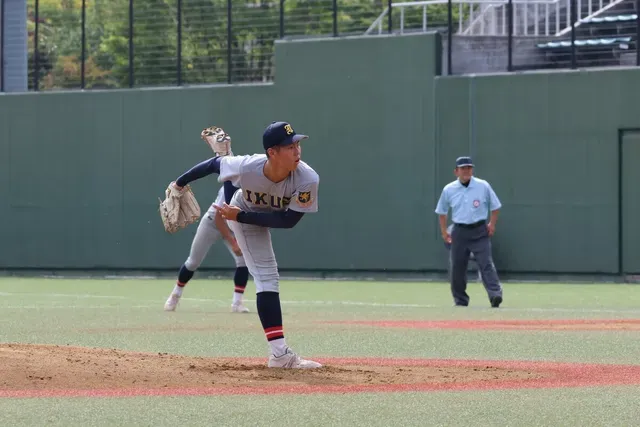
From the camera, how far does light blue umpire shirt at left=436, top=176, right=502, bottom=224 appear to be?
1905 centimetres

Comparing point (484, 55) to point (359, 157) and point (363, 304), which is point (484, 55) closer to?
point (359, 157)

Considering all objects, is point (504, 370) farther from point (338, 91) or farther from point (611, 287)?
point (338, 91)

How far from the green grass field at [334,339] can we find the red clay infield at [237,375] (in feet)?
1.18

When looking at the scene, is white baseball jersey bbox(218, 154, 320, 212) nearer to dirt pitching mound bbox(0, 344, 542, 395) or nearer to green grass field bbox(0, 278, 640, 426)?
dirt pitching mound bbox(0, 344, 542, 395)

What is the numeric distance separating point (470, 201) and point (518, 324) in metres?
4.15

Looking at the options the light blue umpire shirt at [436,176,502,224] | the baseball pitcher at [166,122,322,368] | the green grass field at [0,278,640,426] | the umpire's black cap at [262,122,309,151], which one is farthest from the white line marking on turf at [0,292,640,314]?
the umpire's black cap at [262,122,309,151]

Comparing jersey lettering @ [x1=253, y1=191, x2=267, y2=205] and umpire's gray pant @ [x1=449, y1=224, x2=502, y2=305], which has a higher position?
jersey lettering @ [x1=253, y1=191, x2=267, y2=205]

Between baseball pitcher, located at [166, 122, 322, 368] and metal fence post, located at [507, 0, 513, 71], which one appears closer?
baseball pitcher, located at [166, 122, 322, 368]

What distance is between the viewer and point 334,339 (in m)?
13.3

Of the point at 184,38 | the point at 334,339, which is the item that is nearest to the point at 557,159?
the point at 184,38

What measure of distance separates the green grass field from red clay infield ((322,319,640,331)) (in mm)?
446

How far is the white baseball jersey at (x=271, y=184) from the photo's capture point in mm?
9727

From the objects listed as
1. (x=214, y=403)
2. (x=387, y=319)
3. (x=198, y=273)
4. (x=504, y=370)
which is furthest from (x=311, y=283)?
(x=214, y=403)

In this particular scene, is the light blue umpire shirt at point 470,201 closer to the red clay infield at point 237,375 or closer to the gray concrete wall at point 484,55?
the red clay infield at point 237,375
